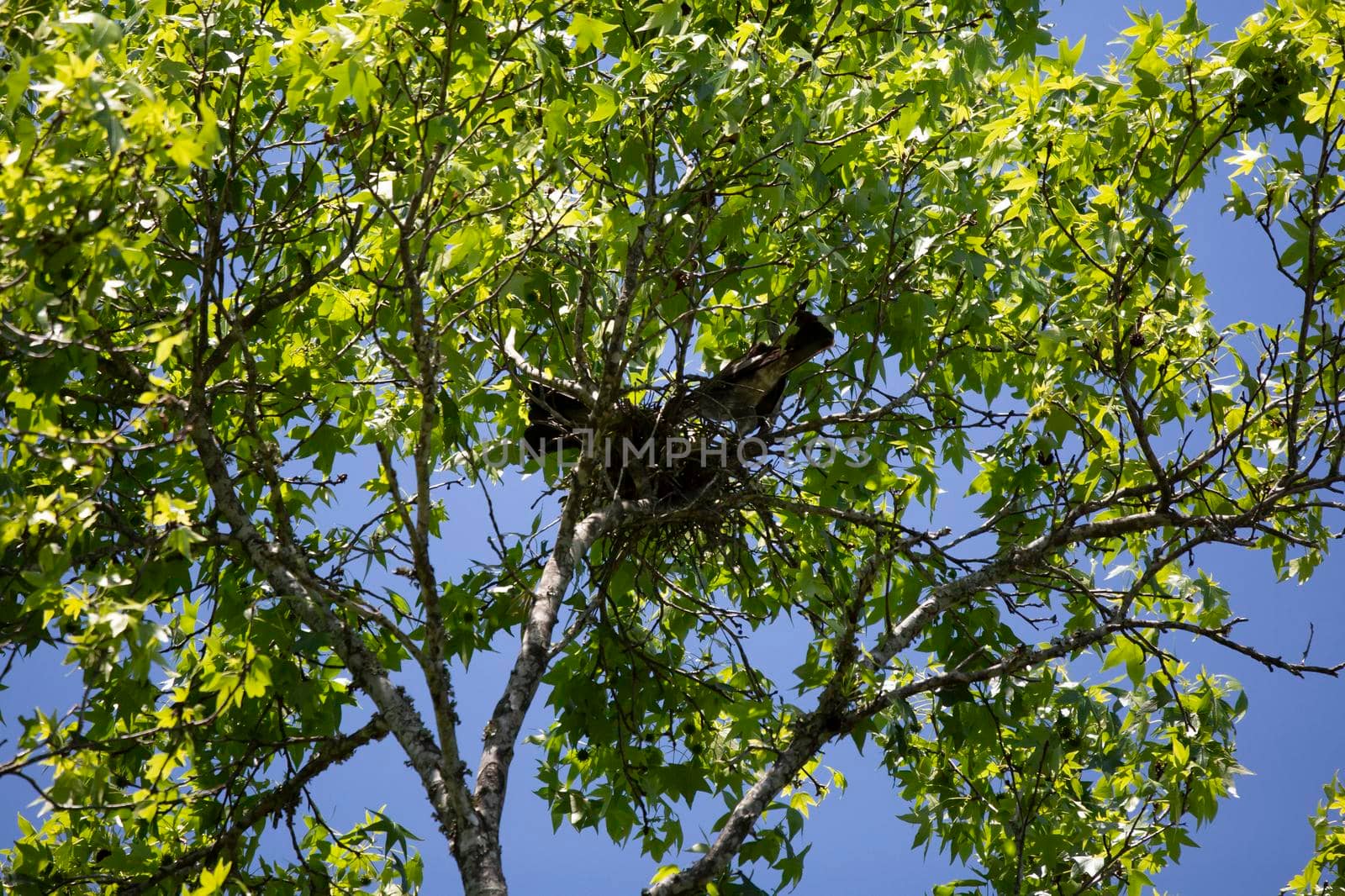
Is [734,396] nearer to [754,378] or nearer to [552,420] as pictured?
[754,378]

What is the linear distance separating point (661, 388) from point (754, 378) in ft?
1.41

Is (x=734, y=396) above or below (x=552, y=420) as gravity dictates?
below

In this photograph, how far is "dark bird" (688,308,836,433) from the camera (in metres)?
5.27

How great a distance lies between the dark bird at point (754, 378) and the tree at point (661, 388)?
0.35 feet

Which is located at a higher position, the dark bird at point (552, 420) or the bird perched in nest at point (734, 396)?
the dark bird at point (552, 420)

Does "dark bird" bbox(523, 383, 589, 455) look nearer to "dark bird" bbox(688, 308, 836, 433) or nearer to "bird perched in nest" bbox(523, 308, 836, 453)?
"bird perched in nest" bbox(523, 308, 836, 453)

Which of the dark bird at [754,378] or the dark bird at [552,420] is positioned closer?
the dark bird at [754,378]

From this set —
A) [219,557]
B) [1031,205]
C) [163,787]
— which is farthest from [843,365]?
[163,787]

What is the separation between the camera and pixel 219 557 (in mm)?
5309

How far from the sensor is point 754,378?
539cm

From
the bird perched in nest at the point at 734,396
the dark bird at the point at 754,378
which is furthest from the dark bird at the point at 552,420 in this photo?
the dark bird at the point at 754,378

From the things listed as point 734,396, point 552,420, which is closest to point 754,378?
point 734,396

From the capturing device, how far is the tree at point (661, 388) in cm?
408

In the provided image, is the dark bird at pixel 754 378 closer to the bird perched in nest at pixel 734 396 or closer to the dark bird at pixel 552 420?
the bird perched in nest at pixel 734 396
